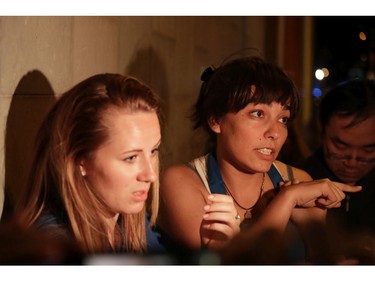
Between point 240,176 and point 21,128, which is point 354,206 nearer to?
point 240,176

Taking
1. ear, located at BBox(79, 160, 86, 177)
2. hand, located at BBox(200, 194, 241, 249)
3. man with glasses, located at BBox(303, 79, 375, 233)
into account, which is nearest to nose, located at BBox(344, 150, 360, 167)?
man with glasses, located at BBox(303, 79, 375, 233)

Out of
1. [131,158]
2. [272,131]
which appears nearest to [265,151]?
[272,131]

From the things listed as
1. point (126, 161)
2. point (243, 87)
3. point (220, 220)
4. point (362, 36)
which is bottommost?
point (220, 220)

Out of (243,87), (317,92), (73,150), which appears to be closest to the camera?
(73,150)

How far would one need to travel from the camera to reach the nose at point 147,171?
1.13 m

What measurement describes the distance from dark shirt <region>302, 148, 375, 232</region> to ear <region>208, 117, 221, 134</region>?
0.21 metres

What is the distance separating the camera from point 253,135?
1198 millimetres

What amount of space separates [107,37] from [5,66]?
209 mm

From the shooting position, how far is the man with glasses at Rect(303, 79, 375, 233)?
1257 mm

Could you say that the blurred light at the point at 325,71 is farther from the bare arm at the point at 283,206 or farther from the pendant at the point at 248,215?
the pendant at the point at 248,215

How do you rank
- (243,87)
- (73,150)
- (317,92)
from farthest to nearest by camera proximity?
(317,92)
(243,87)
(73,150)

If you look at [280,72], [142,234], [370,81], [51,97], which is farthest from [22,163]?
[370,81]

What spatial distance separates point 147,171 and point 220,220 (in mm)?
169
